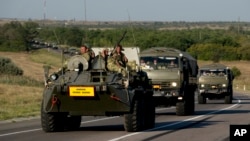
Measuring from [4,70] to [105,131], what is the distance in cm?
4953

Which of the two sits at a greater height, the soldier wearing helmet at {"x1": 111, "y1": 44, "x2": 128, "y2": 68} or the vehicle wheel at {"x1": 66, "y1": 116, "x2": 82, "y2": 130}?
the soldier wearing helmet at {"x1": 111, "y1": 44, "x2": 128, "y2": 68}

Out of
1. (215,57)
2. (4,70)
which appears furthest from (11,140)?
(215,57)

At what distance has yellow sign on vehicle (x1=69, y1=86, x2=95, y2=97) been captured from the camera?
20.8 m

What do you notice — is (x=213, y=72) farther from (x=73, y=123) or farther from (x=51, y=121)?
(x=51, y=121)

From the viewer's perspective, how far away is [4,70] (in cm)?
7062

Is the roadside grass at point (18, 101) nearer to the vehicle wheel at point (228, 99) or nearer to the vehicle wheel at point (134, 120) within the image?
the vehicle wheel at point (134, 120)

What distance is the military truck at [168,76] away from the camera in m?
31.2

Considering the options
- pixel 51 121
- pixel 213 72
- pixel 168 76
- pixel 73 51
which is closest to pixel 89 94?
pixel 51 121

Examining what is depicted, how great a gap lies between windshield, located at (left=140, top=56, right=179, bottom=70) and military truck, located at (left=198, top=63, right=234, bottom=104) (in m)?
15.4

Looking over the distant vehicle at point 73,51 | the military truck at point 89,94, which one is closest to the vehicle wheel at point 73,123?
the military truck at point 89,94

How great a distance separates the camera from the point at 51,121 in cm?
2164

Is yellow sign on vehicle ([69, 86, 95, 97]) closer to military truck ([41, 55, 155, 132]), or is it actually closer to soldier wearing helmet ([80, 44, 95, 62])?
military truck ([41, 55, 155, 132])

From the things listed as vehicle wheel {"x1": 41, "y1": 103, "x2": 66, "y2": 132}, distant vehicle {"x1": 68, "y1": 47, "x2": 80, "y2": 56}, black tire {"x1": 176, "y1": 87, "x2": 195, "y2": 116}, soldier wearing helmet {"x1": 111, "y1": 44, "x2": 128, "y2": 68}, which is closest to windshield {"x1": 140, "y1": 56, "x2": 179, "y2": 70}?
black tire {"x1": 176, "y1": 87, "x2": 195, "y2": 116}

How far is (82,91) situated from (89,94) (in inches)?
8.2
